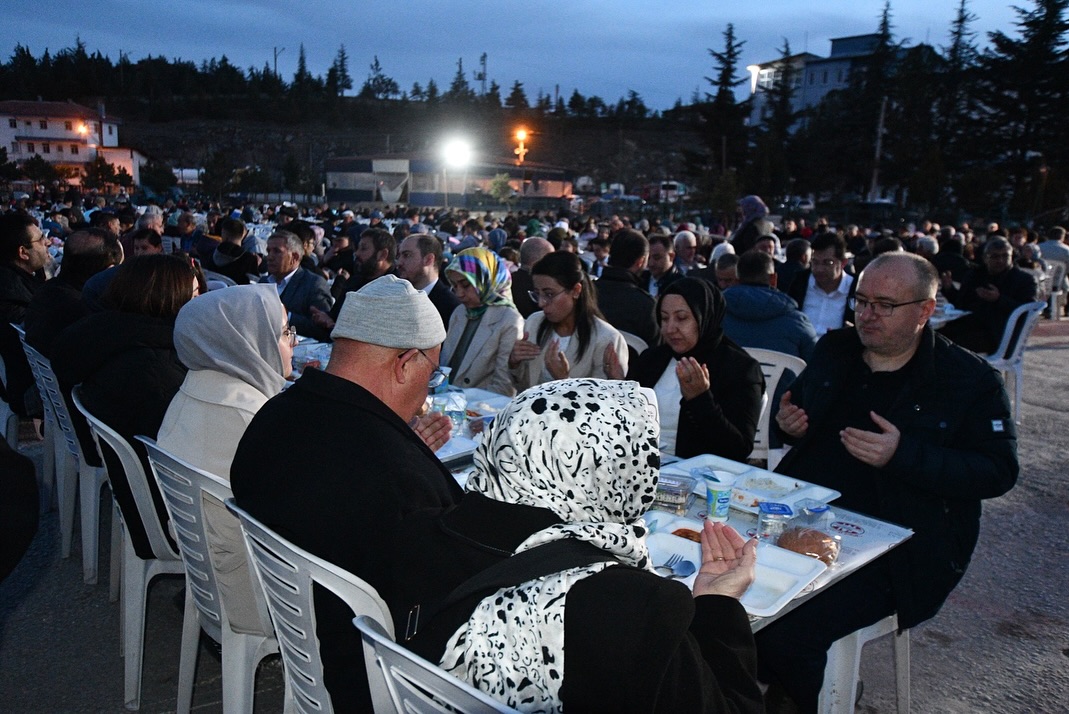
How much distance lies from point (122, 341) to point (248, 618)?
1.44m

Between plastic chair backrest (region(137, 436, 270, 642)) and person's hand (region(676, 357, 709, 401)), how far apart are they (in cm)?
182

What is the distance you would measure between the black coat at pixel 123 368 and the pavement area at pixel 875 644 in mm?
994

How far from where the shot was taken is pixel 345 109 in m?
106

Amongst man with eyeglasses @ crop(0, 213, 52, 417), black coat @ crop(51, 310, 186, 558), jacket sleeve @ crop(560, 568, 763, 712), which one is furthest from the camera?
man with eyeglasses @ crop(0, 213, 52, 417)

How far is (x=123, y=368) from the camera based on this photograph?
3203 mm

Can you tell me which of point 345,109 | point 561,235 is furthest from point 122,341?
point 345,109

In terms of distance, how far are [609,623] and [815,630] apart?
1.59 m

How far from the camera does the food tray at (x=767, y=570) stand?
189 cm

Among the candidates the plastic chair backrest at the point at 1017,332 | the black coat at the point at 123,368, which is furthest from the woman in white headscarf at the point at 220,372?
the plastic chair backrest at the point at 1017,332

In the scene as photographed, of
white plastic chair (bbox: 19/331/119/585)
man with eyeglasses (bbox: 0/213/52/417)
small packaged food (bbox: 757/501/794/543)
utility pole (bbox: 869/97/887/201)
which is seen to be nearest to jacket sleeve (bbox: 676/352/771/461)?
small packaged food (bbox: 757/501/794/543)

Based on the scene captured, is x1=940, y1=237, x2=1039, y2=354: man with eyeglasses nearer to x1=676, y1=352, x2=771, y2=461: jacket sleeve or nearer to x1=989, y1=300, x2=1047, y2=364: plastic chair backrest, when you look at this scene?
x1=989, y1=300, x2=1047, y2=364: plastic chair backrest

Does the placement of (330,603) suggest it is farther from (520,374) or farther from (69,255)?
(69,255)

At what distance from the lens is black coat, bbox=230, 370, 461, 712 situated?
1.62 m

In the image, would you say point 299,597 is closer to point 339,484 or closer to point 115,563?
point 339,484
